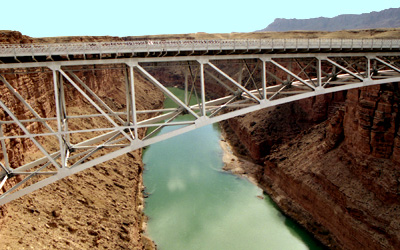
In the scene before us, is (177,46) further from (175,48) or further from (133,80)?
(133,80)

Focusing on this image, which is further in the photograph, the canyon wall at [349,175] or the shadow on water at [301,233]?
the shadow on water at [301,233]

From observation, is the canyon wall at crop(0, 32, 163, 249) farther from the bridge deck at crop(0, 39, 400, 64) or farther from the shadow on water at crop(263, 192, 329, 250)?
the shadow on water at crop(263, 192, 329, 250)

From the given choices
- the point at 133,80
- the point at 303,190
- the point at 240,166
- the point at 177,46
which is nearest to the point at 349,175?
the point at 303,190

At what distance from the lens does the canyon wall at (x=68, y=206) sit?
1445 cm

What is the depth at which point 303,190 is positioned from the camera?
78.3 feet

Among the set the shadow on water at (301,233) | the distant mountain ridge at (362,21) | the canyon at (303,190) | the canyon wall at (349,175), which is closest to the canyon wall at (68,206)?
the canyon at (303,190)

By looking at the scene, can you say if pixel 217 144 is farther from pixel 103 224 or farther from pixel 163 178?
pixel 103 224

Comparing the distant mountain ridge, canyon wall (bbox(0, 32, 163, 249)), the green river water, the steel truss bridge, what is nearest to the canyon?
canyon wall (bbox(0, 32, 163, 249))

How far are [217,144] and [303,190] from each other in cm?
1743

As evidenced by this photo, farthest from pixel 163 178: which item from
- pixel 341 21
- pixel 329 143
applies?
pixel 341 21

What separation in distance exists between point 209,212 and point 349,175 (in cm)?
1014

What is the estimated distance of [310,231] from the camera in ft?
71.7

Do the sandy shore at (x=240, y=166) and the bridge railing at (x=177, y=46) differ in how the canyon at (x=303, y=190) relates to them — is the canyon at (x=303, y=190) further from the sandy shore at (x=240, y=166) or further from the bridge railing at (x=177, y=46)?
→ the bridge railing at (x=177, y=46)

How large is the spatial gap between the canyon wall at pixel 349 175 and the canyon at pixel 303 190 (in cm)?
6
